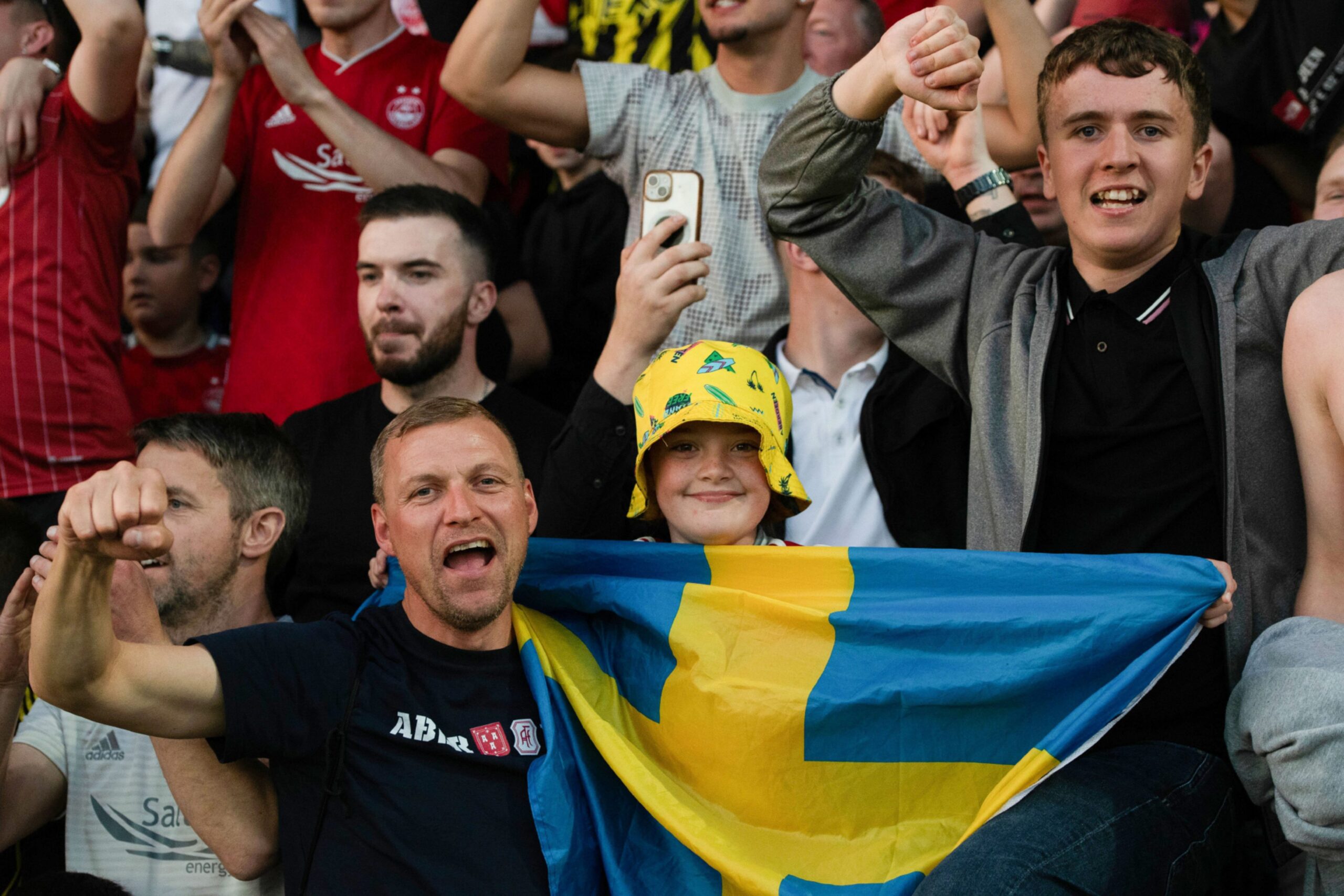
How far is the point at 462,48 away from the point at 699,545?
183 centimetres

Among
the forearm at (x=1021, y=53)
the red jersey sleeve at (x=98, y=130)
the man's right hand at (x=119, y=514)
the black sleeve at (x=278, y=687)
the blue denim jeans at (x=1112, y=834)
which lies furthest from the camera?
the red jersey sleeve at (x=98, y=130)

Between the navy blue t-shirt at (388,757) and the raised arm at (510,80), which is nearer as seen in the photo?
the navy blue t-shirt at (388,757)

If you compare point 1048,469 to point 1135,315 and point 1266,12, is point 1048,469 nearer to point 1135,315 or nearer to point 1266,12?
point 1135,315

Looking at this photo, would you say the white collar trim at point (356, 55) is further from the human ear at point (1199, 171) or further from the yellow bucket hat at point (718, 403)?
the human ear at point (1199, 171)

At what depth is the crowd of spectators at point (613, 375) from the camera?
2461 millimetres

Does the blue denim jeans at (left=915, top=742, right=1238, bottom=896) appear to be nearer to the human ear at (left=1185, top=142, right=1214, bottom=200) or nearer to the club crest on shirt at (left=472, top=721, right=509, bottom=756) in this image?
the club crest on shirt at (left=472, top=721, right=509, bottom=756)

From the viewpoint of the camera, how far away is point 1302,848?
7.39 feet

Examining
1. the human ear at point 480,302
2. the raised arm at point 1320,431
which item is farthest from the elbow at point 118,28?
the raised arm at point 1320,431

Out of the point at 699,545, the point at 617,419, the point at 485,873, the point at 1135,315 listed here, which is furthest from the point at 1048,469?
the point at 485,873

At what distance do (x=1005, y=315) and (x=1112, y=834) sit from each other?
1.11 meters

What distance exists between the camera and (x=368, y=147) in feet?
13.4

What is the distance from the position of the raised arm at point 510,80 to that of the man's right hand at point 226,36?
2.22 ft

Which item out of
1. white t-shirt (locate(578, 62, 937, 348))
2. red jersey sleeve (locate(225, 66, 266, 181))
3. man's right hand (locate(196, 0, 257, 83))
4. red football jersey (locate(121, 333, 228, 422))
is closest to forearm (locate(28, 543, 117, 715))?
white t-shirt (locate(578, 62, 937, 348))

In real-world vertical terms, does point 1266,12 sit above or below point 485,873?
above
